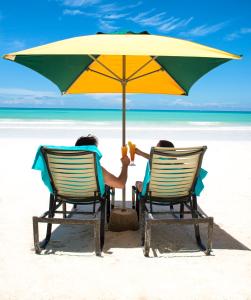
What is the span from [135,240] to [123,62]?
205cm

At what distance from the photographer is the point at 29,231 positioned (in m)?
4.32

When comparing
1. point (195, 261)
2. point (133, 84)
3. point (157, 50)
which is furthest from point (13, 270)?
point (133, 84)

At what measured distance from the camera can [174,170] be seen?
365 cm

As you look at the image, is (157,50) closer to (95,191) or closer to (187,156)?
(187,156)

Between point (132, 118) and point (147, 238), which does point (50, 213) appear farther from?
point (132, 118)

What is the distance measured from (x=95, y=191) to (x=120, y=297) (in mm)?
1113

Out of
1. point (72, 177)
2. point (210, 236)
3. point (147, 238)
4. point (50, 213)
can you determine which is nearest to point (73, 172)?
point (72, 177)

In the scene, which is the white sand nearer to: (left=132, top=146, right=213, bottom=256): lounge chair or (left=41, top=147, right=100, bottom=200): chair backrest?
(left=132, top=146, right=213, bottom=256): lounge chair

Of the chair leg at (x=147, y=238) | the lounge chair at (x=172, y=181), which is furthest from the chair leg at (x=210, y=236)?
the chair leg at (x=147, y=238)

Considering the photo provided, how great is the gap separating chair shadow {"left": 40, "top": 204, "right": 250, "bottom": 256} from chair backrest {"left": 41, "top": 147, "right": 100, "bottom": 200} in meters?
0.56

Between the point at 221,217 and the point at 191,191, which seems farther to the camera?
the point at 221,217

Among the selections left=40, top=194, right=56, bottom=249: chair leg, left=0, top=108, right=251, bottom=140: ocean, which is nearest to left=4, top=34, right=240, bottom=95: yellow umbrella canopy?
left=40, top=194, right=56, bottom=249: chair leg

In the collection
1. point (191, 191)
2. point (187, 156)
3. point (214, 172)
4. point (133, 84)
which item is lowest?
point (214, 172)

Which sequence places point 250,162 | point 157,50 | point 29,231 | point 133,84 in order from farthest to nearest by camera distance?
1. point 250,162
2. point 133,84
3. point 29,231
4. point 157,50
